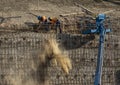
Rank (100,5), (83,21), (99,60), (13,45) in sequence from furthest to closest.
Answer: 1. (100,5)
2. (83,21)
3. (13,45)
4. (99,60)

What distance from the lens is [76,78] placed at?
12688 mm

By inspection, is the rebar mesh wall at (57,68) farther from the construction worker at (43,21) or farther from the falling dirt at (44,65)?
the construction worker at (43,21)

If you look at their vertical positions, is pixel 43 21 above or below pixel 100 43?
below

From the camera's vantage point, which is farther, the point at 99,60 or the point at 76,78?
the point at 76,78

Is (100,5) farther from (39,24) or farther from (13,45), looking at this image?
(13,45)

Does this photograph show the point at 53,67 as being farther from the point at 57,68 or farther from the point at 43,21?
the point at 43,21

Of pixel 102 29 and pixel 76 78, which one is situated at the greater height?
pixel 102 29

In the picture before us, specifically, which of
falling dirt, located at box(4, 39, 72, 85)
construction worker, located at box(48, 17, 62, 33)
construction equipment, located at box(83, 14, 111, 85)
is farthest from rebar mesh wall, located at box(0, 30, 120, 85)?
construction equipment, located at box(83, 14, 111, 85)

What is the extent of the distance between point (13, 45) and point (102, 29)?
7.91 feet

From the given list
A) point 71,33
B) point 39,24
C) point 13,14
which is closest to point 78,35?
point 71,33

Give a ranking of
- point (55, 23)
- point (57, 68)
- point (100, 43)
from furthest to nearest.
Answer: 1. point (55, 23)
2. point (57, 68)
3. point (100, 43)

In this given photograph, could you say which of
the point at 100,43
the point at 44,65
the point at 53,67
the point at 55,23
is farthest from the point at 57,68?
the point at 100,43

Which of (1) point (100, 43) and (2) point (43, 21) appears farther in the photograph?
(2) point (43, 21)

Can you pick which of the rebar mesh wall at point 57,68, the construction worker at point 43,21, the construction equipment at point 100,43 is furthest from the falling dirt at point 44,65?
the construction equipment at point 100,43
